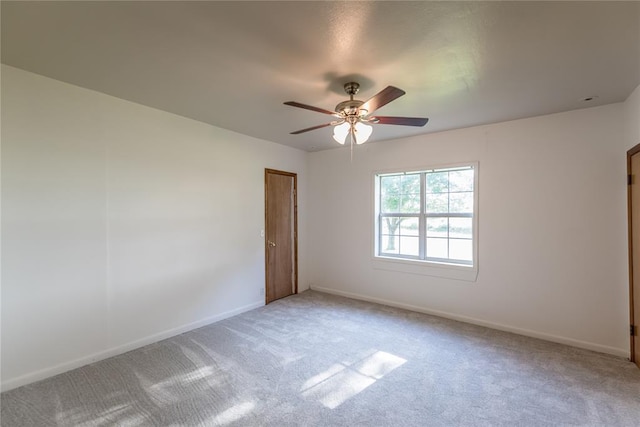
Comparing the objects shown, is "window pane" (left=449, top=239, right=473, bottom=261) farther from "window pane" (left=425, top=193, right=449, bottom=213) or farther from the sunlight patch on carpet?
the sunlight patch on carpet

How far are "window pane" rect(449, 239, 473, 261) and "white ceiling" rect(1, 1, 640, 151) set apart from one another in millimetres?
1747

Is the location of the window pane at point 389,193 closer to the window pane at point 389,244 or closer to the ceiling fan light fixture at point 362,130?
the window pane at point 389,244

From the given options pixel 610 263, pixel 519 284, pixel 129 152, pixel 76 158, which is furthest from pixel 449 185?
pixel 76 158

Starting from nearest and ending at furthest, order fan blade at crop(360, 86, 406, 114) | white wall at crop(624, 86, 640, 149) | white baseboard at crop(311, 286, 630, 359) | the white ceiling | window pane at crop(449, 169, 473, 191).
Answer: the white ceiling → fan blade at crop(360, 86, 406, 114) → white wall at crop(624, 86, 640, 149) → white baseboard at crop(311, 286, 630, 359) → window pane at crop(449, 169, 473, 191)

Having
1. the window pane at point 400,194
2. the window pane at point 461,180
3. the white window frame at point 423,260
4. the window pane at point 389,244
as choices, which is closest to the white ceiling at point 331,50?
the window pane at point 461,180

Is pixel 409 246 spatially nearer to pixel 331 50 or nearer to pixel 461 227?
pixel 461 227

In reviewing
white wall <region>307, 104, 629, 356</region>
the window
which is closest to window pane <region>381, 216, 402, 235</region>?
the window

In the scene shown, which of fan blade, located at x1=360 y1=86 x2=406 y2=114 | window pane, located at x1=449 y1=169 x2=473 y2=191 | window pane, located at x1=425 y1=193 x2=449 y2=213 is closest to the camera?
fan blade, located at x1=360 y1=86 x2=406 y2=114

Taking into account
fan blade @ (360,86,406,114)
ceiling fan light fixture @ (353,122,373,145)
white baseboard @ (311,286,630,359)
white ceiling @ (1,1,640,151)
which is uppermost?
white ceiling @ (1,1,640,151)

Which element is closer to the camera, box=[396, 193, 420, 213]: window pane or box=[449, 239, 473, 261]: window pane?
box=[449, 239, 473, 261]: window pane

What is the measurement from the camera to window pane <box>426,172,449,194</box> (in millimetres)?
3996

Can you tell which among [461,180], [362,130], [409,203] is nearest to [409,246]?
[409,203]

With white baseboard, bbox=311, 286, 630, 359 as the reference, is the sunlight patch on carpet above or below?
below

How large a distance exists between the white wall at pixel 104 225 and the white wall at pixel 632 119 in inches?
170
